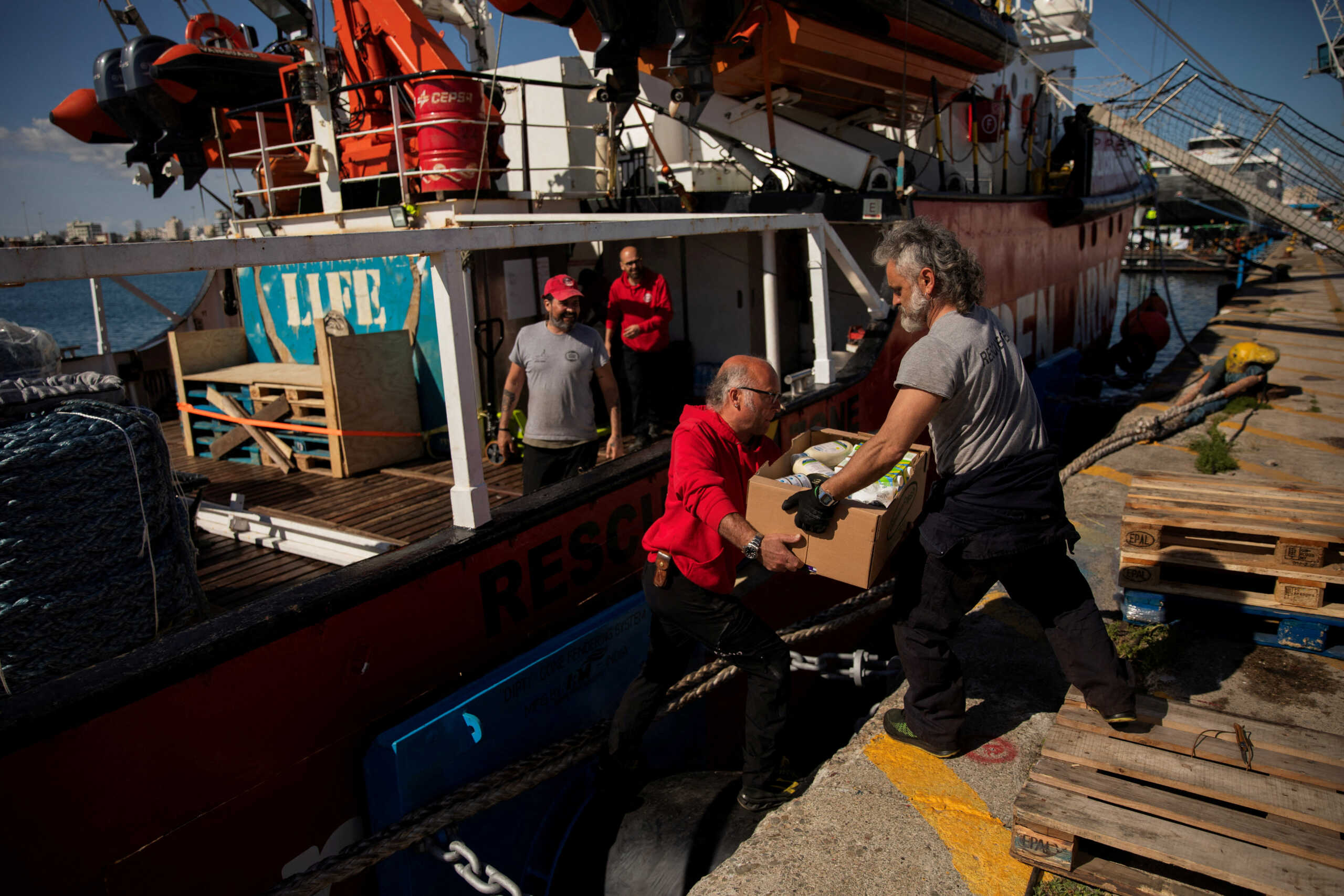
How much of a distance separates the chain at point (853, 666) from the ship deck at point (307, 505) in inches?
82.1

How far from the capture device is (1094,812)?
2.51m

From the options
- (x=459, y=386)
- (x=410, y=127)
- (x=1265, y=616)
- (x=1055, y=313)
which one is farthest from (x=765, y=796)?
(x=1055, y=313)

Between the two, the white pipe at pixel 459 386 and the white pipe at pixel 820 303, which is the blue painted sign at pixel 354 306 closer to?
the white pipe at pixel 459 386

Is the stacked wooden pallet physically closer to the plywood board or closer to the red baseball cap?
the red baseball cap

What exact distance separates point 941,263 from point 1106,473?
4784 mm

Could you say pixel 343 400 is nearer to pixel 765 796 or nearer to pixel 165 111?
pixel 765 796

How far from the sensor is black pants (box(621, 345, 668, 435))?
675 centimetres

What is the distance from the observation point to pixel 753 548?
291 cm

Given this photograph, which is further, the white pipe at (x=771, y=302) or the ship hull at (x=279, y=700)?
Result: the white pipe at (x=771, y=302)

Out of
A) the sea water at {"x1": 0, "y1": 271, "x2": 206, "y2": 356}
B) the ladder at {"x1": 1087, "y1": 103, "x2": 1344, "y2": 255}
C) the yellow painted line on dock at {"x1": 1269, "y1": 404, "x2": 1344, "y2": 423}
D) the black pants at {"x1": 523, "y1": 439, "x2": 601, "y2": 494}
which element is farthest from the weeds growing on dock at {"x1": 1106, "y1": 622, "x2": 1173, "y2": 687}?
the sea water at {"x1": 0, "y1": 271, "x2": 206, "y2": 356}

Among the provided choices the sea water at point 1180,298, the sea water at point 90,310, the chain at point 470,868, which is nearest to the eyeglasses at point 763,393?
the chain at point 470,868

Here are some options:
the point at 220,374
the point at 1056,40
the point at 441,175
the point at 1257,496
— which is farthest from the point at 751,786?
the point at 1056,40

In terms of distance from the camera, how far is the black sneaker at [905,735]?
3.19 metres

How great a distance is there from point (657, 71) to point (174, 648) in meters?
6.04
